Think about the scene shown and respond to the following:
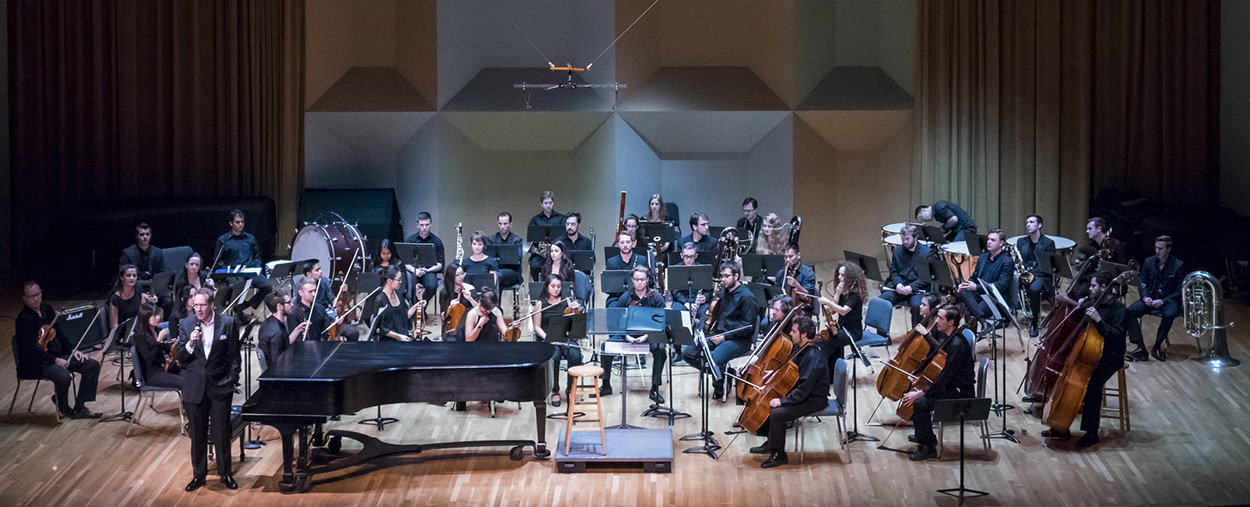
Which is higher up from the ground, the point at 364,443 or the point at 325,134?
the point at 325,134

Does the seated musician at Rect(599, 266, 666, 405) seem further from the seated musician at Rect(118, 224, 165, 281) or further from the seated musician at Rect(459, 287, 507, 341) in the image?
the seated musician at Rect(118, 224, 165, 281)

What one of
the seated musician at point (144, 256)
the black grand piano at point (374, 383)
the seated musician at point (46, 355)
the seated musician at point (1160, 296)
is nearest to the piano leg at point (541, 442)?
the black grand piano at point (374, 383)

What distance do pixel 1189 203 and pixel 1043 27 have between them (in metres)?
2.83

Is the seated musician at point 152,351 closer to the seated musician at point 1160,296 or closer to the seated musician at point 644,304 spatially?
A: the seated musician at point 644,304

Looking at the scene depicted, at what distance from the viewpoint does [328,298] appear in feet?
32.3

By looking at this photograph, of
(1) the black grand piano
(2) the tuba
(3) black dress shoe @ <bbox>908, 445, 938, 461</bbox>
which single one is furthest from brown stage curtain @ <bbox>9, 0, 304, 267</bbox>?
(2) the tuba

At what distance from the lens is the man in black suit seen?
7383 mm

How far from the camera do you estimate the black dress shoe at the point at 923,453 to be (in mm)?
8016

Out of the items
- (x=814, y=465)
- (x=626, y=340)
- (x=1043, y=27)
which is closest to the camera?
(x=814, y=465)

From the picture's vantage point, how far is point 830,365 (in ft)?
28.8

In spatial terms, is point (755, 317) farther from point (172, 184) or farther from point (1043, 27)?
point (172, 184)

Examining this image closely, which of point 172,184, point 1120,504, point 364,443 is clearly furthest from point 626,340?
point 172,184

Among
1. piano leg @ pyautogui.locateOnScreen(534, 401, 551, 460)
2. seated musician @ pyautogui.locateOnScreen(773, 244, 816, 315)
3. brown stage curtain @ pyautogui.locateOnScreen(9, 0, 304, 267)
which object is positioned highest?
brown stage curtain @ pyautogui.locateOnScreen(9, 0, 304, 267)

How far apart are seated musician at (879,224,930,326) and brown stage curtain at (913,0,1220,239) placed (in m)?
4.13
